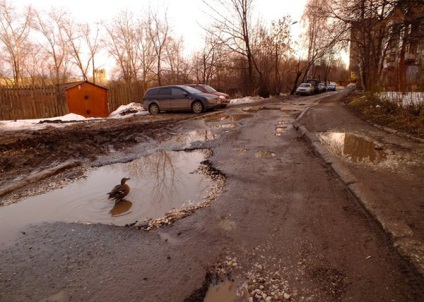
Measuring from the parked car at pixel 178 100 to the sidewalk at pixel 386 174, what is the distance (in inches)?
322

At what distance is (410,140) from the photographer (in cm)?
675

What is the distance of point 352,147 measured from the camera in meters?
6.62

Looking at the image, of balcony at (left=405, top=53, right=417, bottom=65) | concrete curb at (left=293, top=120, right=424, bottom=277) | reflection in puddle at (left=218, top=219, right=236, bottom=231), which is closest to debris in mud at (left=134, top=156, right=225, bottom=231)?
reflection in puddle at (left=218, top=219, right=236, bottom=231)

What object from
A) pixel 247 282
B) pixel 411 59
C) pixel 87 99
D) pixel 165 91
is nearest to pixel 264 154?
pixel 247 282

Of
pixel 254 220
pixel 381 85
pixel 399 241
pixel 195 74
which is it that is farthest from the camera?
pixel 195 74

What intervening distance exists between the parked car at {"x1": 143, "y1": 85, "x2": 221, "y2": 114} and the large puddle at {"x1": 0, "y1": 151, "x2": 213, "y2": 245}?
10.2 metres

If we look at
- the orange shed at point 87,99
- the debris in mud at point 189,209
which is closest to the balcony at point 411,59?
the debris in mud at point 189,209

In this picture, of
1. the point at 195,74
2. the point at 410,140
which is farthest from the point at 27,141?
the point at 195,74

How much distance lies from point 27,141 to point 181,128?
5.07m

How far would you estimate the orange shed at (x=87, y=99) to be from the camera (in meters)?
15.7

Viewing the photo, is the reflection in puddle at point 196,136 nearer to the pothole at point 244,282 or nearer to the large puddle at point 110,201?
the large puddle at point 110,201

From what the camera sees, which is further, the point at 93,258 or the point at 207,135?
the point at 207,135

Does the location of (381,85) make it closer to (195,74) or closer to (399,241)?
(399,241)

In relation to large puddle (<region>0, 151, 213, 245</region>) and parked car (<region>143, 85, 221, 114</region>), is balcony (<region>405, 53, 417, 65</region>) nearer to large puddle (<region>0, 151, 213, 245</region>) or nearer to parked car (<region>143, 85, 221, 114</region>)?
parked car (<region>143, 85, 221, 114</region>)
